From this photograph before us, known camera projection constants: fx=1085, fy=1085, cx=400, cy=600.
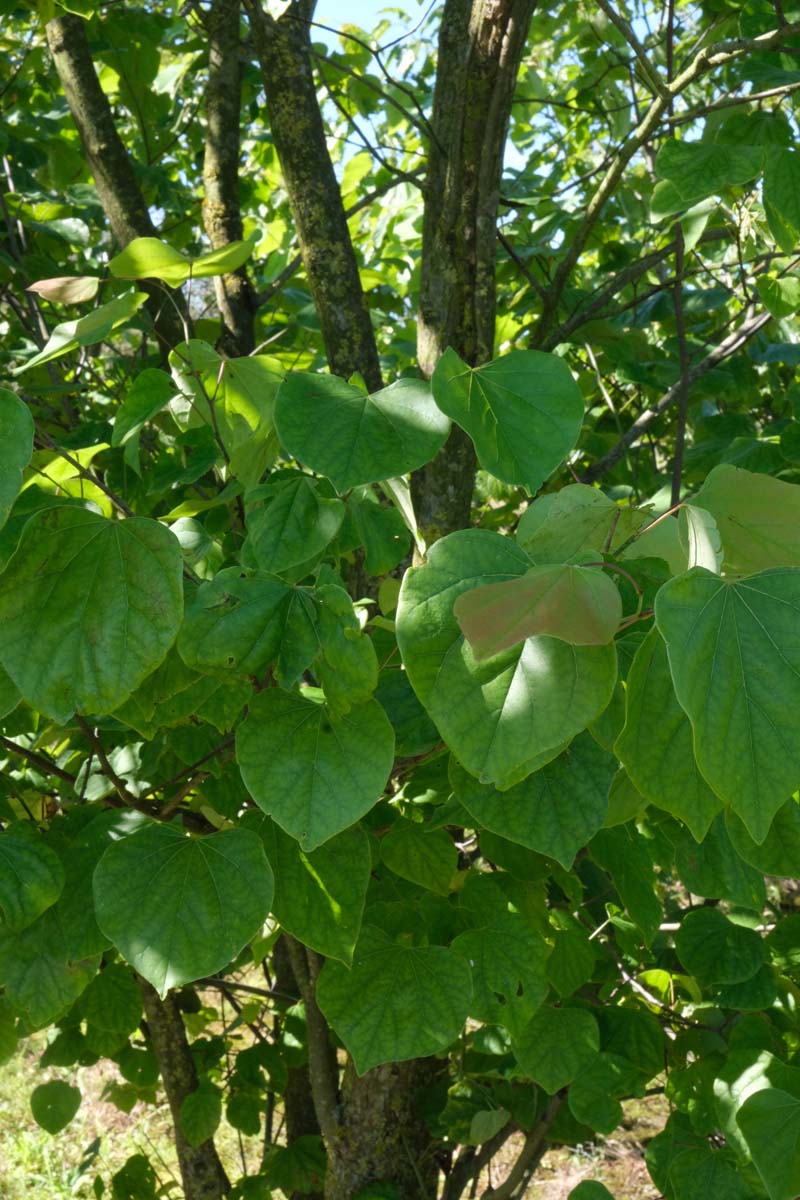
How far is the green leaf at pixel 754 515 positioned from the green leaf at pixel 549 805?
21cm

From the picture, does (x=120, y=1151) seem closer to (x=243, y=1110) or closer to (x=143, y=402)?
(x=243, y=1110)

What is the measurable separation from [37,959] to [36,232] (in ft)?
6.30

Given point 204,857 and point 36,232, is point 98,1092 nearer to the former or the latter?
point 36,232

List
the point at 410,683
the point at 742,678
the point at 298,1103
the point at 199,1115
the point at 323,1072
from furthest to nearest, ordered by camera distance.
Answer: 1. the point at 298,1103
2. the point at 199,1115
3. the point at 323,1072
4. the point at 410,683
5. the point at 742,678

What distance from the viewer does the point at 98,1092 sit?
3.56m

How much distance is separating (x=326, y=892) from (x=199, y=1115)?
3.20ft

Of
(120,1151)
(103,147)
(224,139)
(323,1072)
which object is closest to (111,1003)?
(323,1072)

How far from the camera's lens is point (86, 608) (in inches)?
32.3

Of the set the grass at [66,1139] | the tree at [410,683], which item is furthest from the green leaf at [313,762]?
the grass at [66,1139]

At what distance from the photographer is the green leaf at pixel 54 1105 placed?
2.06 m

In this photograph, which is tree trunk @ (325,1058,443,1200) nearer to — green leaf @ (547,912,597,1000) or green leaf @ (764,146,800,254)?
green leaf @ (547,912,597,1000)

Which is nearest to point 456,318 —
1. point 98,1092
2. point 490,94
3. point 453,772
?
point 490,94

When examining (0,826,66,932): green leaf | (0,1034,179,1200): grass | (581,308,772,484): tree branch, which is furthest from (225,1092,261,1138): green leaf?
(581,308,772,484): tree branch

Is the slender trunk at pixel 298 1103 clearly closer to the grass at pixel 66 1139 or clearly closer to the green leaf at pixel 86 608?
the grass at pixel 66 1139
